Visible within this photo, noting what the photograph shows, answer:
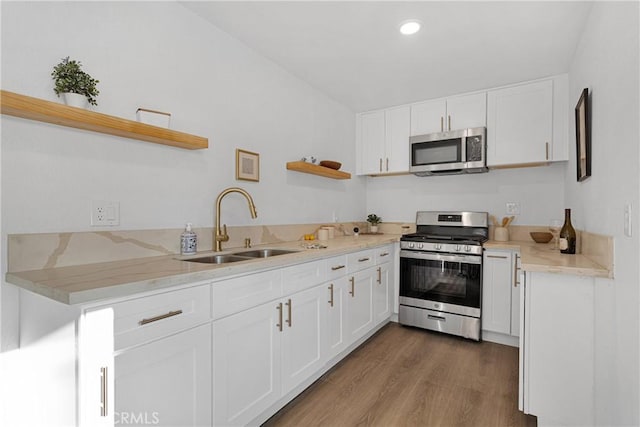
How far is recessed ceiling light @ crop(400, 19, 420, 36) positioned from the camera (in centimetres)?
202

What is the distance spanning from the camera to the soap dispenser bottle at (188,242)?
1.81 m

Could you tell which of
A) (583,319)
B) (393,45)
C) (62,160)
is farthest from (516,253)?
(62,160)

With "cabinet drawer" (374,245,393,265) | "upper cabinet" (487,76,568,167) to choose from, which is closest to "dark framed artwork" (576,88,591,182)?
"upper cabinet" (487,76,568,167)

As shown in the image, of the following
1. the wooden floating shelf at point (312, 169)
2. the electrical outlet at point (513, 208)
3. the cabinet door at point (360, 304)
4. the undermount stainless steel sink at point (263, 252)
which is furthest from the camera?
the electrical outlet at point (513, 208)

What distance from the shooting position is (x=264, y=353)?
1656 millimetres

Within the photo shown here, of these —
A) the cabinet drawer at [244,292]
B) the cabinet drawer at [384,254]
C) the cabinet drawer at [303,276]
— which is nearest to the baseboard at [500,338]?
the cabinet drawer at [384,254]

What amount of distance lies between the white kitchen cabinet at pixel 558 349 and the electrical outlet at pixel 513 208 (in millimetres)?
1786

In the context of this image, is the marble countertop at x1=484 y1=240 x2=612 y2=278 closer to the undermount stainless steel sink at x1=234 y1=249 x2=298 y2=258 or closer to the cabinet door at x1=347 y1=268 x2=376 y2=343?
the cabinet door at x1=347 y1=268 x2=376 y2=343

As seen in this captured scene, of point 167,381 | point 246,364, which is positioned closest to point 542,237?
point 246,364

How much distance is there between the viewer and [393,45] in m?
2.31

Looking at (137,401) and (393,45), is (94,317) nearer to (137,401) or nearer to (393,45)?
(137,401)

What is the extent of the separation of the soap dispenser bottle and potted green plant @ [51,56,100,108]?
2.55 feet

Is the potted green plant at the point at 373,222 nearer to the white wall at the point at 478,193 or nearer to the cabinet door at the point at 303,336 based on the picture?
the white wall at the point at 478,193

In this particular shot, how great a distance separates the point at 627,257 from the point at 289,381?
66.1 inches
